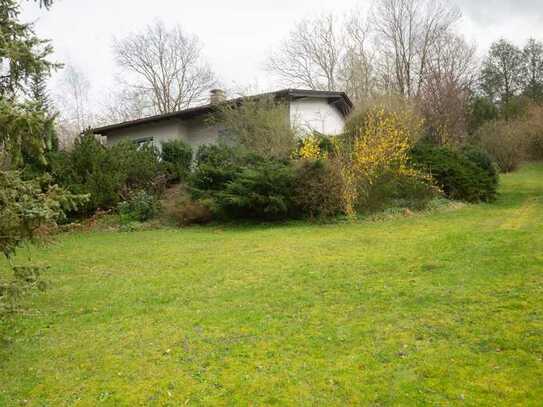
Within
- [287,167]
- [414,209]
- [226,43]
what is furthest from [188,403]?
[226,43]

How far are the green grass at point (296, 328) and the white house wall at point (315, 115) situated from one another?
8.83 m

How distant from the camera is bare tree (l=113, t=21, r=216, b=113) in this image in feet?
116

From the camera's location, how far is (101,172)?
46.6 ft

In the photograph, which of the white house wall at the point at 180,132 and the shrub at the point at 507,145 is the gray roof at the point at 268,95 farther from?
the shrub at the point at 507,145

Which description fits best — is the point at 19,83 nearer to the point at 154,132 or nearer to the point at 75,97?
the point at 154,132

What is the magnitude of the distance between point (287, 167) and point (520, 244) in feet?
21.7

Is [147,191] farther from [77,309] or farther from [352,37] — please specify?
[352,37]

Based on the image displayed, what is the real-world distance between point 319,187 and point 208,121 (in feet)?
26.0

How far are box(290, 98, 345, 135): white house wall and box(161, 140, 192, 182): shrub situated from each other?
14.8 feet

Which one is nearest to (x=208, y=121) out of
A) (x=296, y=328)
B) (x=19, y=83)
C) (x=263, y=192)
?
(x=263, y=192)

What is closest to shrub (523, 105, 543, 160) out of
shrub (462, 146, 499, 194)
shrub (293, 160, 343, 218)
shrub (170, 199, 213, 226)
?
shrub (462, 146, 499, 194)

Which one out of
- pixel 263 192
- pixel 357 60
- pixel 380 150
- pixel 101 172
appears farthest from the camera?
pixel 357 60

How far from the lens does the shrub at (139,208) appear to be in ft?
44.4

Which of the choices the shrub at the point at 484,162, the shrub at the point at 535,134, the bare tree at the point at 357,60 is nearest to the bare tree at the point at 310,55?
the bare tree at the point at 357,60
